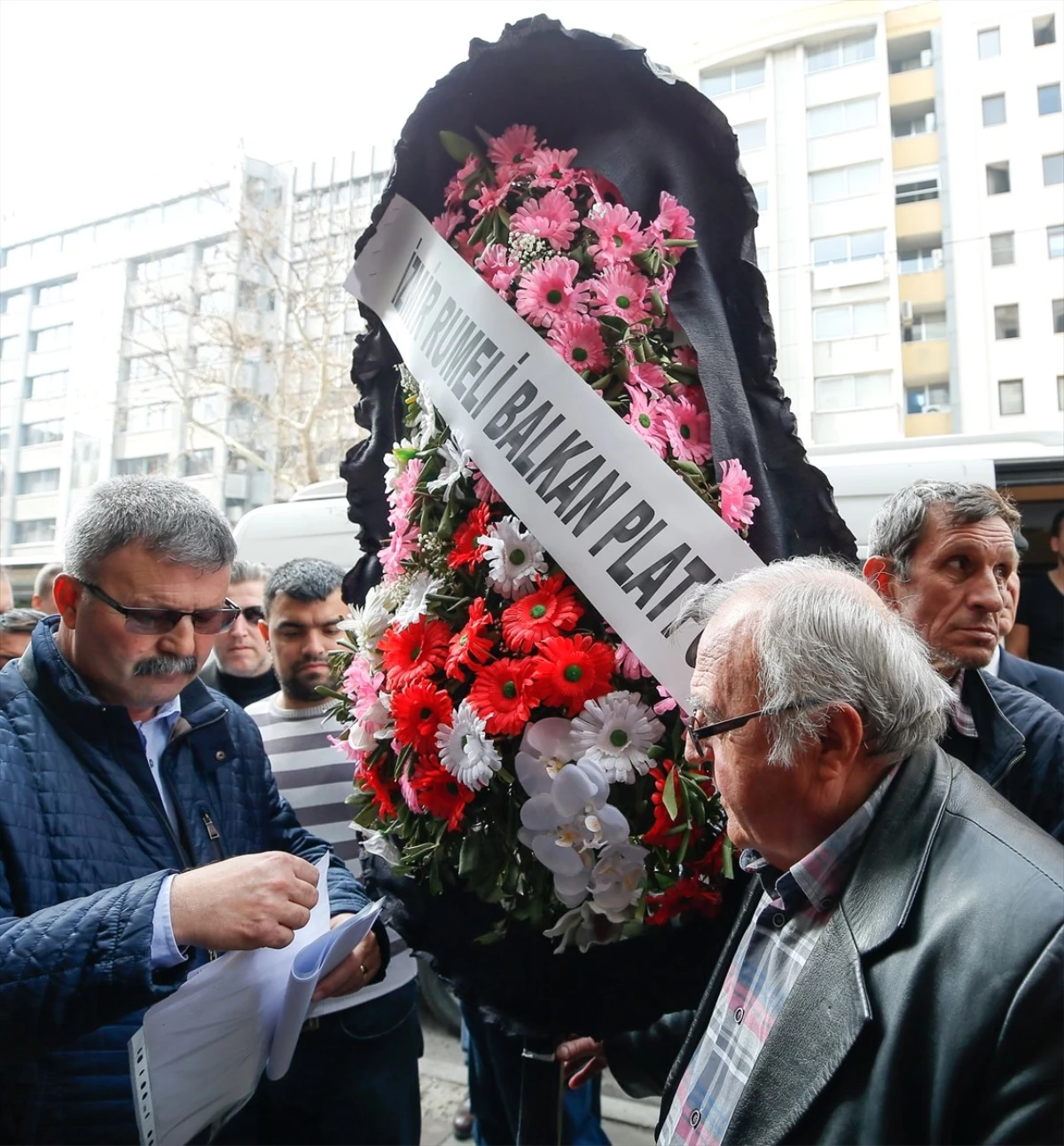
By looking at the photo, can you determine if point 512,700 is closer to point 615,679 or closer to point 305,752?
point 615,679

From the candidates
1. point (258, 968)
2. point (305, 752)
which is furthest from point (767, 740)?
point (305, 752)

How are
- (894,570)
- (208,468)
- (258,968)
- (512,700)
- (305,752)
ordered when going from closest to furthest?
(512,700) → (258,968) → (894,570) → (305,752) → (208,468)

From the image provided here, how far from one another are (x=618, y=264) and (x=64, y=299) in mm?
34385

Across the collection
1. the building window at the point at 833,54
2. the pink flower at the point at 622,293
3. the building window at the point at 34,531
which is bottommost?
the pink flower at the point at 622,293

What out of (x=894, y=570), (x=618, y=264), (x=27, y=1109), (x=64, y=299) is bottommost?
(x=27, y=1109)

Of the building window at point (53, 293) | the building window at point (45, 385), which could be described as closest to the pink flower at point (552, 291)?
the building window at point (45, 385)

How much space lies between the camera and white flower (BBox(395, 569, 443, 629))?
157 cm

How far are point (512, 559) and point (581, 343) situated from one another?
382 mm

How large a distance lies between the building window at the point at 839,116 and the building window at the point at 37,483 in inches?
1037

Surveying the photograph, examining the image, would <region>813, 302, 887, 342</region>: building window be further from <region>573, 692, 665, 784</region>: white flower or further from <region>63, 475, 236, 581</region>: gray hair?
<region>573, 692, 665, 784</region>: white flower

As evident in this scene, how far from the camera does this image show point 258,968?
1.52 m

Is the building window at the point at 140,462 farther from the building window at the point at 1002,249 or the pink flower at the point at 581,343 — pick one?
the pink flower at the point at 581,343

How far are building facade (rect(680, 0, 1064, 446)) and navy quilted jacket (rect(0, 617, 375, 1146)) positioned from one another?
20.2 m

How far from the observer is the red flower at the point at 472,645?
1446mm
